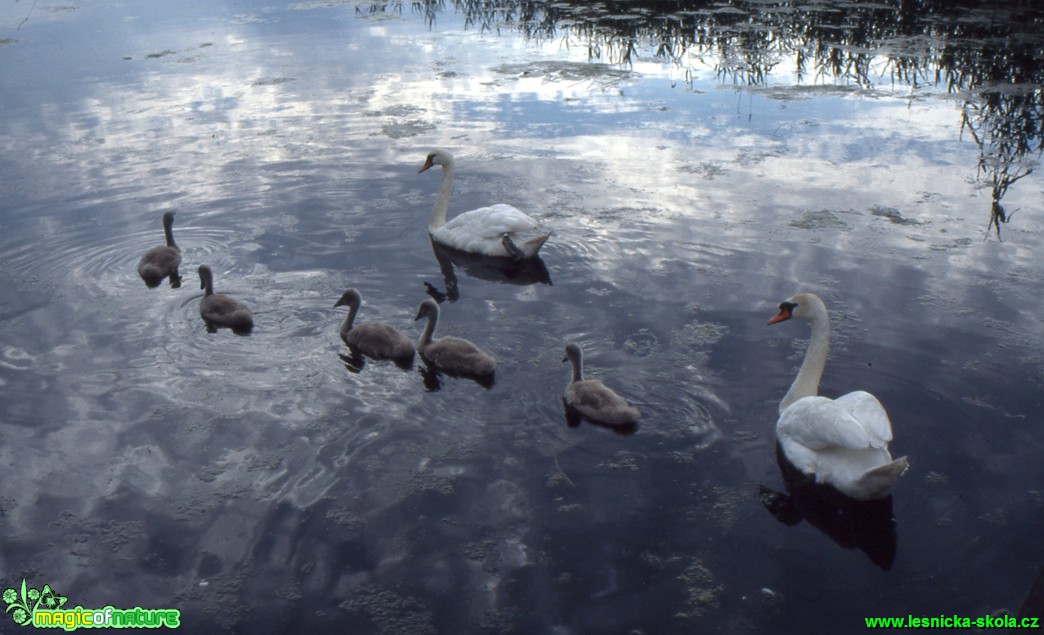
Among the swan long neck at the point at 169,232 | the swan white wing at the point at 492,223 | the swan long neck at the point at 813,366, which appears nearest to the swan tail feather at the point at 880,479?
the swan long neck at the point at 813,366

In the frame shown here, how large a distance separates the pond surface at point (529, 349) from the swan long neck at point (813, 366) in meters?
0.32

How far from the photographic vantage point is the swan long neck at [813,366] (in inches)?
245

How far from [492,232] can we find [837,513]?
193 inches

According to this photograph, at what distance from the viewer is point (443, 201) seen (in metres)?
10.1

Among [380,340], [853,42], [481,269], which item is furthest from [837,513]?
[853,42]

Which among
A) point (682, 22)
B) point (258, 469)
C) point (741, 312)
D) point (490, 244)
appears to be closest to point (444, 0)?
point (682, 22)

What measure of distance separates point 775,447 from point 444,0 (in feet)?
67.1

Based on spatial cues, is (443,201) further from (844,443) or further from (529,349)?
(844,443)

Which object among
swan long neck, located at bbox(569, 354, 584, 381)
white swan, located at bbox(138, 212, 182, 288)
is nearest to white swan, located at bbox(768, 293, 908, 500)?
swan long neck, located at bbox(569, 354, 584, 381)

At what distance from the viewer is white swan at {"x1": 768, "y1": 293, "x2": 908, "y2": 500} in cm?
530

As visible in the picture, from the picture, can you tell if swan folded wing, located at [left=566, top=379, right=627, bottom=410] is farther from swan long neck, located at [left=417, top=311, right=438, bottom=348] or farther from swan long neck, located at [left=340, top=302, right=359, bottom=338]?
swan long neck, located at [left=340, top=302, right=359, bottom=338]

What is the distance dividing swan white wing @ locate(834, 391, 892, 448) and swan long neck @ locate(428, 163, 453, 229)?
17.8 ft

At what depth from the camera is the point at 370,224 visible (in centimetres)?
1003

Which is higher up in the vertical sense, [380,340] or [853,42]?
[853,42]
